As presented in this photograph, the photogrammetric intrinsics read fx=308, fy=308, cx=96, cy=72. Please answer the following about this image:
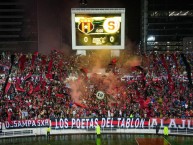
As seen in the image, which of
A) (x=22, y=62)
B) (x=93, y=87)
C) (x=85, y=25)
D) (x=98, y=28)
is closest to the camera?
(x=93, y=87)

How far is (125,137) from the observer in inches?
1099

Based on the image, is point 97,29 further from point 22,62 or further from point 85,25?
point 22,62

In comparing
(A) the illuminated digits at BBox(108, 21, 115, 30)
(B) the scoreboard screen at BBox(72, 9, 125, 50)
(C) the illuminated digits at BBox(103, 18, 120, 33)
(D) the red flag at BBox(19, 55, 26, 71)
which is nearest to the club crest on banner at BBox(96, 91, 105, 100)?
(B) the scoreboard screen at BBox(72, 9, 125, 50)

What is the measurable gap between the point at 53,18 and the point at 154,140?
1062 inches

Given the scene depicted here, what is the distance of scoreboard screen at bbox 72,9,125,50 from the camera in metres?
34.9

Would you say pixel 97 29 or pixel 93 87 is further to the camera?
pixel 97 29

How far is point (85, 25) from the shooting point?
35188 millimetres

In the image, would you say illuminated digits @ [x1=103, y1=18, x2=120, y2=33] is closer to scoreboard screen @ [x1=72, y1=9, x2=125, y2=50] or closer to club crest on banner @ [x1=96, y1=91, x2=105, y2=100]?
scoreboard screen @ [x1=72, y1=9, x2=125, y2=50]

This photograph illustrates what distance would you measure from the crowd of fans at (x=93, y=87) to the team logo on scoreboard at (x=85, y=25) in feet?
14.4

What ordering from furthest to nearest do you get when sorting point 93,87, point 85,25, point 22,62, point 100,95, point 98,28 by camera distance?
point 22,62 < point 85,25 < point 98,28 < point 93,87 < point 100,95

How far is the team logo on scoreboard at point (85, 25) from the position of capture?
1380 inches

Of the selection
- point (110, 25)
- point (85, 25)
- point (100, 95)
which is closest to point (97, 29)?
point (85, 25)

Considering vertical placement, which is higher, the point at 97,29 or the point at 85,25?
the point at 85,25

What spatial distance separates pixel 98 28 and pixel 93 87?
6.74 metres
